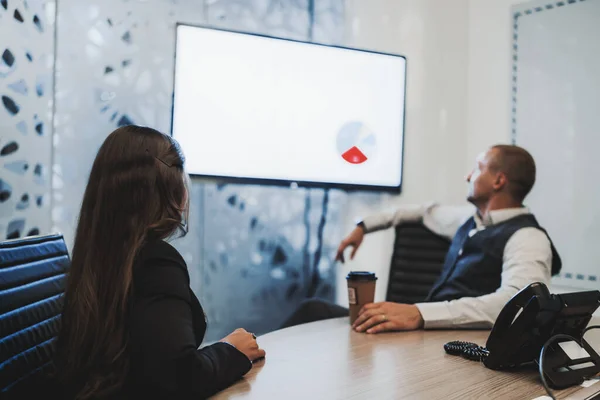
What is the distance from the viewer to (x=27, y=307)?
47.8 inches

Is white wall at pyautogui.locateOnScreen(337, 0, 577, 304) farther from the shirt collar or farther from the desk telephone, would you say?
the desk telephone

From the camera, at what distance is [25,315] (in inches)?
47.3

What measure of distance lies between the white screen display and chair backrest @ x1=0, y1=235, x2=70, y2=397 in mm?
932

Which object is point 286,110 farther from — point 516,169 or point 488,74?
point 488,74

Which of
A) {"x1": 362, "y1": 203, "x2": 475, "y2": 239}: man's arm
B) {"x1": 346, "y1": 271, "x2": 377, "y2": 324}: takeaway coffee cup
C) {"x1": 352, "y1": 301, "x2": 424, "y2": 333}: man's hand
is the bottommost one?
{"x1": 352, "y1": 301, "x2": 424, "y2": 333}: man's hand

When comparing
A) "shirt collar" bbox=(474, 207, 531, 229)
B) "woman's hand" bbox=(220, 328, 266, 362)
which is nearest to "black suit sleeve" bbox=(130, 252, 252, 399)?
"woman's hand" bbox=(220, 328, 266, 362)

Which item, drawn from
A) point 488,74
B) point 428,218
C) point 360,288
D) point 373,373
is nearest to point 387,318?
point 360,288

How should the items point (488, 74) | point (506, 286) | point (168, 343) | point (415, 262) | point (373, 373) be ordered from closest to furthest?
point (168, 343) < point (373, 373) < point (506, 286) < point (415, 262) < point (488, 74)

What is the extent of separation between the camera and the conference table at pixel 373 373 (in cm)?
99

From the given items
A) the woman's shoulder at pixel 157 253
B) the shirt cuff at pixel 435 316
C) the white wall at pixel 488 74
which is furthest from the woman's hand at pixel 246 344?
the white wall at pixel 488 74

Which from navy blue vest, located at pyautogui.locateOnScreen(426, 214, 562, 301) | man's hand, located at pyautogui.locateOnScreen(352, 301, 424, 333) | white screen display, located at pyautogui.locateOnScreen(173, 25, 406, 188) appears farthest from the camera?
white screen display, located at pyautogui.locateOnScreen(173, 25, 406, 188)

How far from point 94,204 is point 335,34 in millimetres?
2011

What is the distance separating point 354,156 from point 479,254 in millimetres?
808

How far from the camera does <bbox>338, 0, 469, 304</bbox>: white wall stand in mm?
2809
